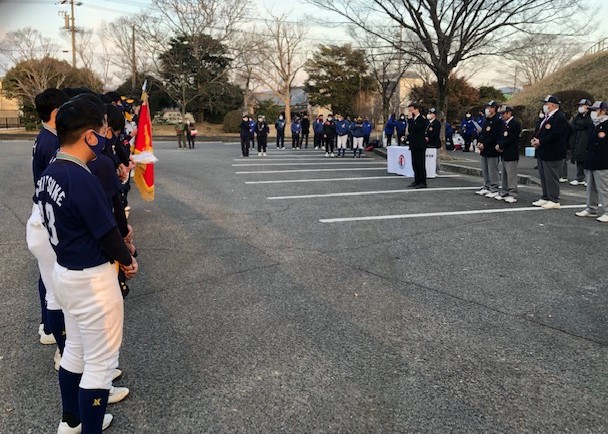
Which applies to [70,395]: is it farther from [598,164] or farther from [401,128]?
[401,128]

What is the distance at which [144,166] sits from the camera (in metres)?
5.96

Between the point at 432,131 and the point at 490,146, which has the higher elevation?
the point at 432,131

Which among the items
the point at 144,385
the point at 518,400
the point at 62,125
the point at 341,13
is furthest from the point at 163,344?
the point at 341,13

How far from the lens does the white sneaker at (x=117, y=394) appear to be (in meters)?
2.83

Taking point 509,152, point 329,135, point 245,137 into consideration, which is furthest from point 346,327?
point 329,135

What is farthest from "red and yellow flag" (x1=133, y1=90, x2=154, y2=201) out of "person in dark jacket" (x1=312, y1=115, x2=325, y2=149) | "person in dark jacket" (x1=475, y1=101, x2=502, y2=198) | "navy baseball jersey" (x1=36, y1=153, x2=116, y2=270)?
"person in dark jacket" (x1=312, y1=115, x2=325, y2=149)

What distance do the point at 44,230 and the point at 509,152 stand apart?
842 centimetres

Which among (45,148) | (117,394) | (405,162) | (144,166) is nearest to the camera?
(117,394)

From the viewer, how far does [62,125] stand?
2.19 meters

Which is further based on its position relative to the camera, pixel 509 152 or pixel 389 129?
pixel 389 129

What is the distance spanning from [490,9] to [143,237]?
14.1 meters

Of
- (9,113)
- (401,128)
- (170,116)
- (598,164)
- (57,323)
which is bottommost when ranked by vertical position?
(57,323)

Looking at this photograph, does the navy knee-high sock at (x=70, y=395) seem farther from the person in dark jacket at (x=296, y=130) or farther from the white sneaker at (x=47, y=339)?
the person in dark jacket at (x=296, y=130)

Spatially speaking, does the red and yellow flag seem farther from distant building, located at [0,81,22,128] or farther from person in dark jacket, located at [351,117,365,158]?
distant building, located at [0,81,22,128]
